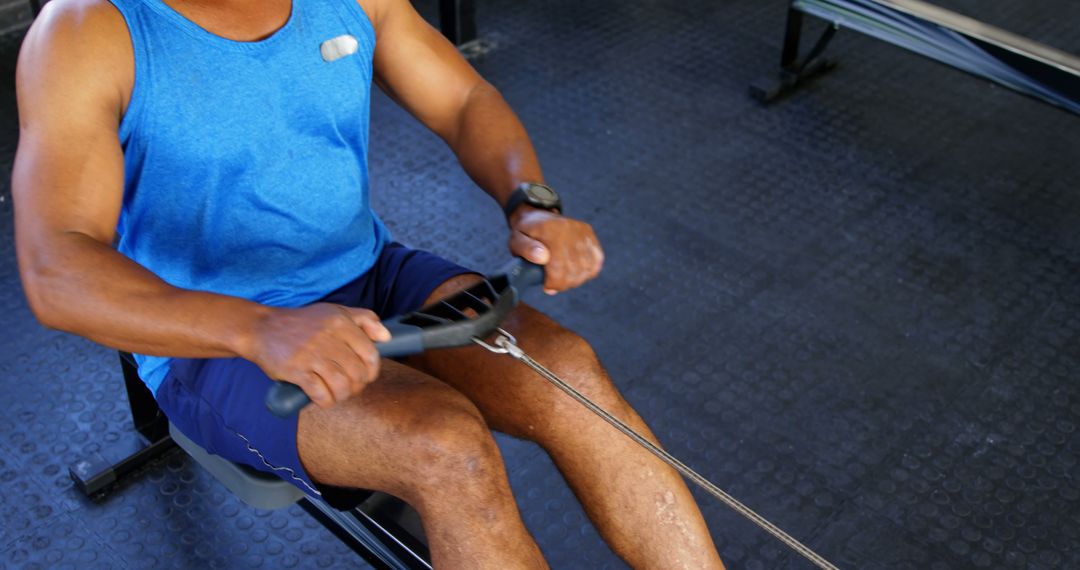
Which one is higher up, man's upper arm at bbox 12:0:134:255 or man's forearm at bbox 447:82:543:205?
man's upper arm at bbox 12:0:134:255

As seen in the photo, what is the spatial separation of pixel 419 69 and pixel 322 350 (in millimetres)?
599

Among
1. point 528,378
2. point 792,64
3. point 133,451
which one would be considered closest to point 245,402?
point 528,378

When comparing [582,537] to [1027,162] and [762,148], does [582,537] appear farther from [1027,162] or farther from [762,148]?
[1027,162]

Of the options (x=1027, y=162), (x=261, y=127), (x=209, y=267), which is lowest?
(x=1027, y=162)

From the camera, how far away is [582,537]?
195 cm

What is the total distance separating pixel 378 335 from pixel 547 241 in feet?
0.93

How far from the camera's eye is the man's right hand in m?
1.17

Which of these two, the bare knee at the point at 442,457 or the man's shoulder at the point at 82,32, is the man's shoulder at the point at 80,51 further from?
the bare knee at the point at 442,457

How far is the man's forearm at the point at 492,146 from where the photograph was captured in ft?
5.16

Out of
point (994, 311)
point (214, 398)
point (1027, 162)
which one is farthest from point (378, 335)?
point (1027, 162)

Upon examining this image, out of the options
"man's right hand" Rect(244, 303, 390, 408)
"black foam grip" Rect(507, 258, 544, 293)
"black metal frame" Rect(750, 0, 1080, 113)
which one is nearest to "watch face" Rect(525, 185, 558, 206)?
"black foam grip" Rect(507, 258, 544, 293)

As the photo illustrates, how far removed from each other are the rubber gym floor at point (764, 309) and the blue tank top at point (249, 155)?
0.65 m

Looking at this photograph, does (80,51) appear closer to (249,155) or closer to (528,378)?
(249,155)

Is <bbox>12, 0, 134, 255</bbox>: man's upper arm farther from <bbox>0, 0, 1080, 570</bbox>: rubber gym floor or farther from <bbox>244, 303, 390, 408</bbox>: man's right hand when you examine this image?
<bbox>0, 0, 1080, 570</bbox>: rubber gym floor
